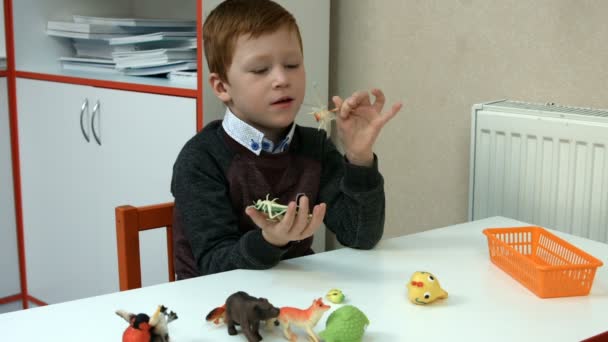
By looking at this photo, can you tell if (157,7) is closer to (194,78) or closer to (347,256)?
(194,78)

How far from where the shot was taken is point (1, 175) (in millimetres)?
2270

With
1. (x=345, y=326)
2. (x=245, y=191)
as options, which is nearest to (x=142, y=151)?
(x=245, y=191)

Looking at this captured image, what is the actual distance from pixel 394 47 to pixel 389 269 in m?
0.92

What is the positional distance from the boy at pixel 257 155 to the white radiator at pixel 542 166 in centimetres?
41

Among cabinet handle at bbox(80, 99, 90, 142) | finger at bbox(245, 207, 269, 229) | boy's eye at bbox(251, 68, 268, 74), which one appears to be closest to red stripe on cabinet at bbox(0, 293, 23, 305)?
cabinet handle at bbox(80, 99, 90, 142)

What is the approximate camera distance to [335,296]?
942 millimetres

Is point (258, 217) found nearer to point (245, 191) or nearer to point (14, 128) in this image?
point (245, 191)

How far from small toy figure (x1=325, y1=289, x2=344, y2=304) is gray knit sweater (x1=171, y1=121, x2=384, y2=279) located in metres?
0.23

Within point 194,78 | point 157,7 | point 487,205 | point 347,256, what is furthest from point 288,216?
point 157,7

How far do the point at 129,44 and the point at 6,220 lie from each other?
726 mm

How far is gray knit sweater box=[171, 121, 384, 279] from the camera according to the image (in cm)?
123

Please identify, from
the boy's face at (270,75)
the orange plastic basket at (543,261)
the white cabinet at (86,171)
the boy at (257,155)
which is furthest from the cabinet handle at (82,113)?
the orange plastic basket at (543,261)

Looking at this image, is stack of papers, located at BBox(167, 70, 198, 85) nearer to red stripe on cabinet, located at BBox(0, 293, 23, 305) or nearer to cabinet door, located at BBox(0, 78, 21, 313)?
cabinet door, located at BBox(0, 78, 21, 313)

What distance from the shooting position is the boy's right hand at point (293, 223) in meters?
1.00
